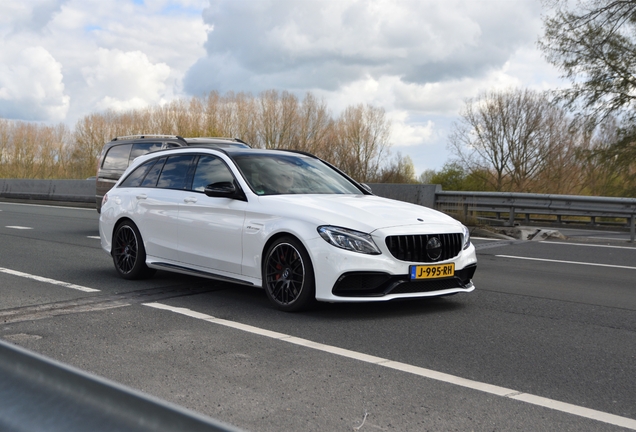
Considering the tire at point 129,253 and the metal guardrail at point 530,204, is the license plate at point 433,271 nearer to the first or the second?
the tire at point 129,253

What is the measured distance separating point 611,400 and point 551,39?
24626 millimetres

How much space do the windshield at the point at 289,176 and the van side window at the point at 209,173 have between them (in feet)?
0.58

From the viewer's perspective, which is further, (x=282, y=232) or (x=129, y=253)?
(x=129, y=253)

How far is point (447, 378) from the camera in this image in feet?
15.0

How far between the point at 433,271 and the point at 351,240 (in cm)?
85

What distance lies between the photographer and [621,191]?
2708 cm

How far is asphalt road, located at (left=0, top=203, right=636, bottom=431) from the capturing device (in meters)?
3.92

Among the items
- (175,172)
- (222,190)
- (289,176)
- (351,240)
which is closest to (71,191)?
(175,172)

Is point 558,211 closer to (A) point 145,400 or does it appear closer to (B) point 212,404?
(B) point 212,404

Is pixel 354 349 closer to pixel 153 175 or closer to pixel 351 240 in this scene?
pixel 351 240

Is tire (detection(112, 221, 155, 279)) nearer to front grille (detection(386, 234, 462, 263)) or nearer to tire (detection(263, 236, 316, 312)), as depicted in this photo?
tire (detection(263, 236, 316, 312))

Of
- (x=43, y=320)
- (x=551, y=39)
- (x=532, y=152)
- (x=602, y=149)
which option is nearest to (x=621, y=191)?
(x=602, y=149)

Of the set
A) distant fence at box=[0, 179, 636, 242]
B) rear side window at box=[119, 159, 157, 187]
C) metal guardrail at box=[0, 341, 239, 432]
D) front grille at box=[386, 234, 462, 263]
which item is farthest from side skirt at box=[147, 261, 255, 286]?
distant fence at box=[0, 179, 636, 242]

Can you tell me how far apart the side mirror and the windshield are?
213 mm
